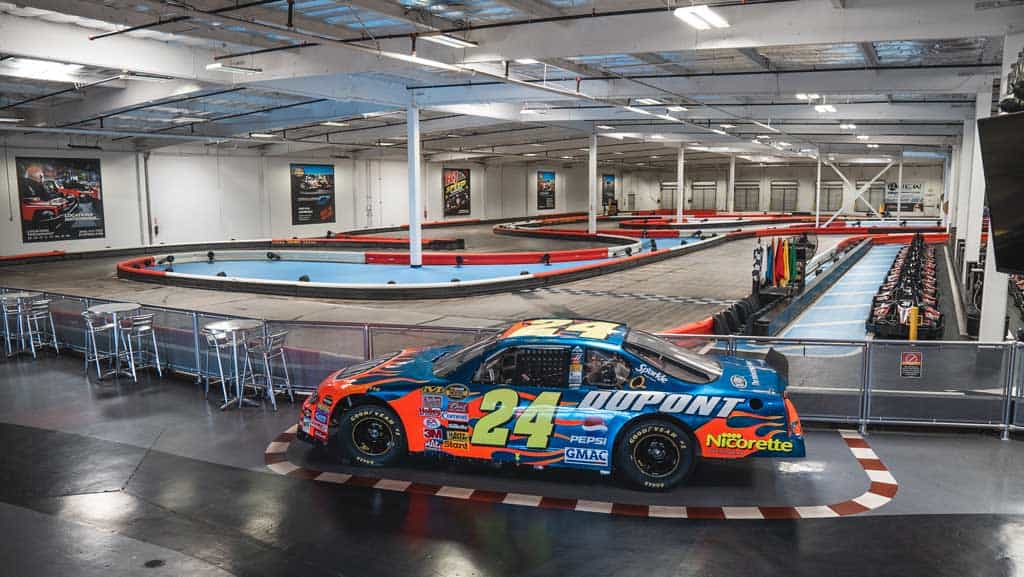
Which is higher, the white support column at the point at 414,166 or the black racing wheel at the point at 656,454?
the white support column at the point at 414,166

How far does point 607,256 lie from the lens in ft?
86.2

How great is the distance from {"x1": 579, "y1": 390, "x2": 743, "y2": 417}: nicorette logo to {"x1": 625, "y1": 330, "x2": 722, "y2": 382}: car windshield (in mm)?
207

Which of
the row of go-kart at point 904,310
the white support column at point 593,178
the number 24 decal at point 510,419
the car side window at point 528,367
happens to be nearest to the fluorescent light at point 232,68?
the car side window at point 528,367

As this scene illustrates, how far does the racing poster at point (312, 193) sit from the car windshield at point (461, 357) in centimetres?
3447

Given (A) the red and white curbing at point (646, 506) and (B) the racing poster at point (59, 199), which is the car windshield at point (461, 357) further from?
(B) the racing poster at point (59, 199)

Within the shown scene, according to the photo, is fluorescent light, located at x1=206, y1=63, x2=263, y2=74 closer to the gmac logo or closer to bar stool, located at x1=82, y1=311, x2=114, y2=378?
bar stool, located at x1=82, y1=311, x2=114, y2=378

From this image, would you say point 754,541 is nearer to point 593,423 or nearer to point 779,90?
point 593,423

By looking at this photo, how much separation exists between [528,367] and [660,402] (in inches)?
44.3

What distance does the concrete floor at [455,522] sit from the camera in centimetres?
472

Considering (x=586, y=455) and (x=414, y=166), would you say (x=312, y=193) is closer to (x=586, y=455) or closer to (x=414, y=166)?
(x=414, y=166)

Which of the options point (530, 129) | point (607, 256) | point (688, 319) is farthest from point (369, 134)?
point (688, 319)

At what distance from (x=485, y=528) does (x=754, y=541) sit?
1.90m

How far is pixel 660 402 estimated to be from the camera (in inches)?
228

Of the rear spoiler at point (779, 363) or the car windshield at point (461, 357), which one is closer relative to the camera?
the car windshield at point (461, 357)
